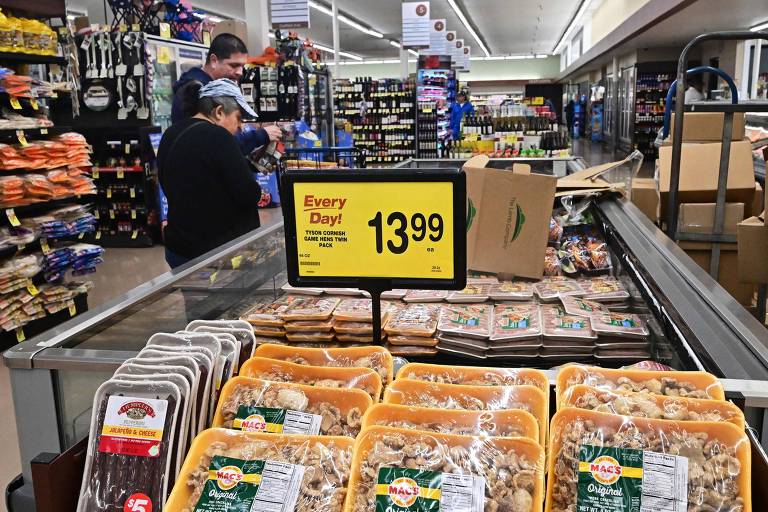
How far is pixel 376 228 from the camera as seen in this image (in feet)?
4.77

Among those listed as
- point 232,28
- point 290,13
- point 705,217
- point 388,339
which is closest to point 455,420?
point 388,339

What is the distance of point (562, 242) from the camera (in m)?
2.90

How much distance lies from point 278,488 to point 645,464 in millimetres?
566

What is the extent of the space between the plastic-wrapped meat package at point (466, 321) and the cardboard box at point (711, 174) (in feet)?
8.83

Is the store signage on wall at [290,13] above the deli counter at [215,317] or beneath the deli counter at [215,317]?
above

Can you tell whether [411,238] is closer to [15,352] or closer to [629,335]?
[629,335]

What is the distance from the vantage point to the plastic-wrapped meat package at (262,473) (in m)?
1.06

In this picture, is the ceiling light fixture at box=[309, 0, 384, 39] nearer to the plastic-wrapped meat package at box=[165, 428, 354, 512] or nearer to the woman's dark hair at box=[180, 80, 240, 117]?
the woman's dark hair at box=[180, 80, 240, 117]

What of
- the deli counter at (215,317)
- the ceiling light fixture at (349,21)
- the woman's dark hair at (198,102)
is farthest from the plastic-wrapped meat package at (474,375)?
the ceiling light fixture at (349,21)

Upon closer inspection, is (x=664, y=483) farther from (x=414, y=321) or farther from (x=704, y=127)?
(x=704, y=127)

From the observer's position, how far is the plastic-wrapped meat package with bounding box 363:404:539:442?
113 cm

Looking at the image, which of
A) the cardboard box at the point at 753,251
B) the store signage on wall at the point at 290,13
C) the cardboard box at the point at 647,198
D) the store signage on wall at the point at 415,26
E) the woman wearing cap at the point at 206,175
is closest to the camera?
the woman wearing cap at the point at 206,175

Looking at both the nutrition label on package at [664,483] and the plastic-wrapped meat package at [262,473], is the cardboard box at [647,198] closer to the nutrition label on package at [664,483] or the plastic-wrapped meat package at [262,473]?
the nutrition label on package at [664,483]

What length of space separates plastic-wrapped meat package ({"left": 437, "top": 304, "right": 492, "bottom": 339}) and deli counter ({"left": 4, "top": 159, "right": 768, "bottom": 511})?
0.25 feet
